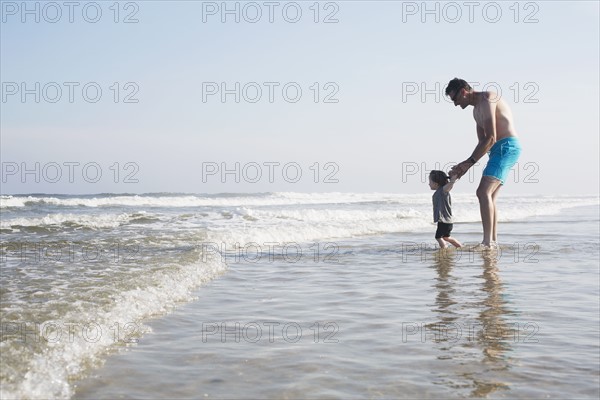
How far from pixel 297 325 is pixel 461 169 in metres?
4.33

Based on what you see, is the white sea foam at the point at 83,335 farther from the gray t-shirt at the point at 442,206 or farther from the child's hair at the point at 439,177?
the child's hair at the point at 439,177

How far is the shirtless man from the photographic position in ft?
24.1

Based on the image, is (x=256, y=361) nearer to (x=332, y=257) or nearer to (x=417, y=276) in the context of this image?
(x=417, y=276)

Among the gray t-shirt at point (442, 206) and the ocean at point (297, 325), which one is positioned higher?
the gray t-shirt at point (442, 206)

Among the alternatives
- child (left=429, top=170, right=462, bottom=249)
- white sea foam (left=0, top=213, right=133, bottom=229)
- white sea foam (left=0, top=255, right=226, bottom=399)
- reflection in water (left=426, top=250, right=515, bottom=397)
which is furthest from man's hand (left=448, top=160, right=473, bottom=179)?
white sea foam (left=0, top=213, right=133, bottom=229)

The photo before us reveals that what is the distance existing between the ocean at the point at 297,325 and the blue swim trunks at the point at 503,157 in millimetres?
1084

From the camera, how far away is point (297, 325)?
3914 millimetres

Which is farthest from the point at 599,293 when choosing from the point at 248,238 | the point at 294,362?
the point at 248,238

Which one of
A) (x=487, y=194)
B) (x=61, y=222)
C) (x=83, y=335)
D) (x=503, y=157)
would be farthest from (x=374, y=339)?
(x=61, y=222)

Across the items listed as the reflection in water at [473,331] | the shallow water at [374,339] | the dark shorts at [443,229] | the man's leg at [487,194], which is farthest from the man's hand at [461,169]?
the reflection in water at [473,331]

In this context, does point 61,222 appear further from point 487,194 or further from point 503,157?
point 503,157

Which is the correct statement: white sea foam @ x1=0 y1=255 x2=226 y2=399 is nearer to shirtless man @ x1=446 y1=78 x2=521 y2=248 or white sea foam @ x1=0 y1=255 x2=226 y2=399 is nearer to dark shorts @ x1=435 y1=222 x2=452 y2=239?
shirtless man @ x1=446 y1=78 x2=521 y2=248

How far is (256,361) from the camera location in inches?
120

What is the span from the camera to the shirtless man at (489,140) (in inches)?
289
